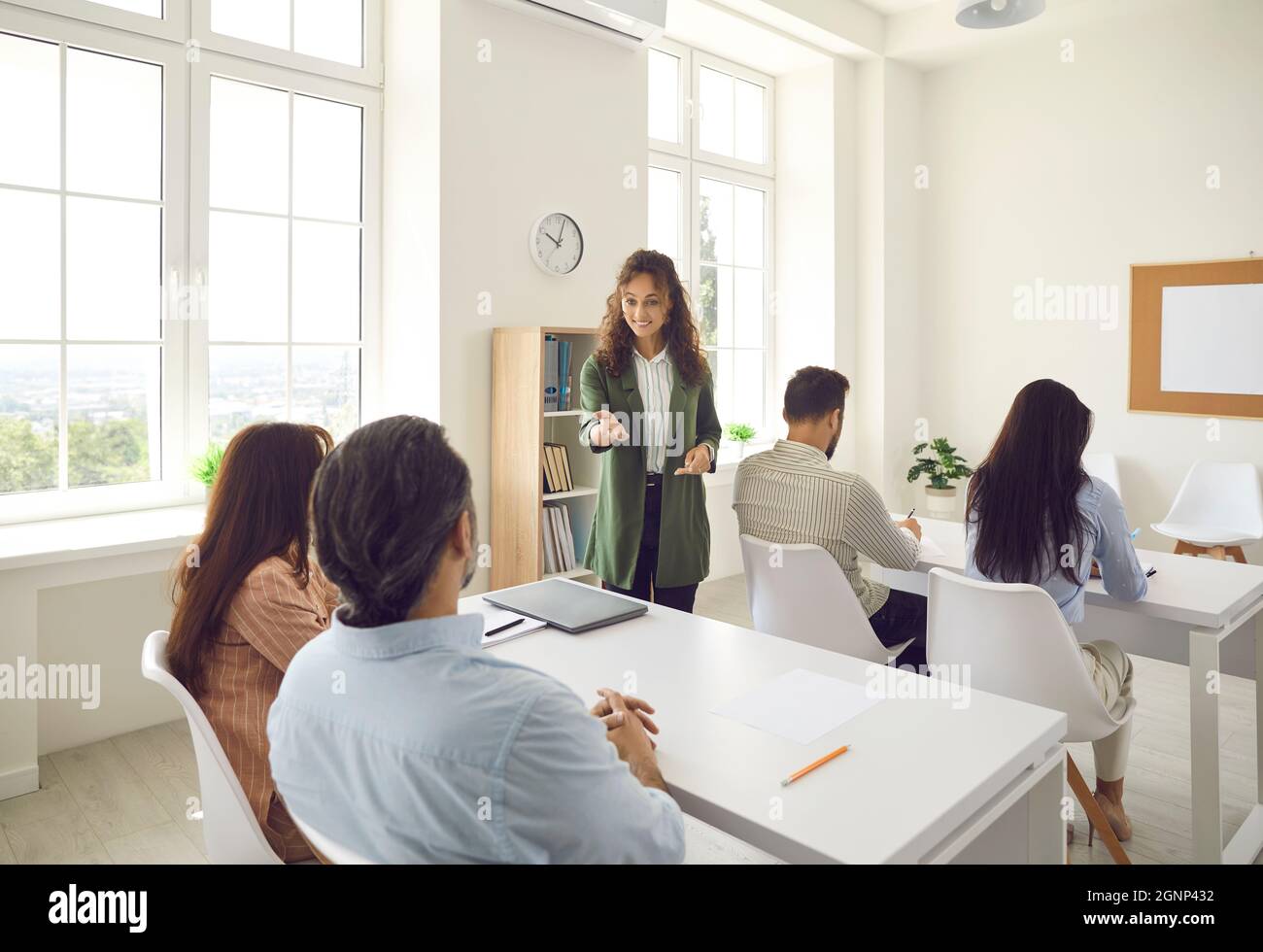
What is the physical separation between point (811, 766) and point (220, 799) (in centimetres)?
89

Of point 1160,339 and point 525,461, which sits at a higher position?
point 1160,339

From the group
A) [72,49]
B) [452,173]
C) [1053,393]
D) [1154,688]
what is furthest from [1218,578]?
[72,49]

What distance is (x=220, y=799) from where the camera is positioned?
1.34 m

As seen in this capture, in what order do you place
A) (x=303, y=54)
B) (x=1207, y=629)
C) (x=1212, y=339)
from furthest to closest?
(x=1212, y=339) < (x=303, y=54) < (x=1207, y=629)

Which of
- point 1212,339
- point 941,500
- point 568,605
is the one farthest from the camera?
point 941,500

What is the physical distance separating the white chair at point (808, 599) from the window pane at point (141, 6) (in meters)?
2.99

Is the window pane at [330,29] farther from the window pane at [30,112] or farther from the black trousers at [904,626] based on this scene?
the black trousers at [904,626]

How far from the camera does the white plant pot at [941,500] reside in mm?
5984

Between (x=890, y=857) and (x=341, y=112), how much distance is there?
12.6 ft

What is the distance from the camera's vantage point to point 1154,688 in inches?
149

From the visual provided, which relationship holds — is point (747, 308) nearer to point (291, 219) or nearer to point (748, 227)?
point (748, 227)

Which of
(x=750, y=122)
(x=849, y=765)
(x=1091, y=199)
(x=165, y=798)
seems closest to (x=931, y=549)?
(x=849, y=765)

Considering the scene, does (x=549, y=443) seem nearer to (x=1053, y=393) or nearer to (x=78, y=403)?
(x=78, y=403)

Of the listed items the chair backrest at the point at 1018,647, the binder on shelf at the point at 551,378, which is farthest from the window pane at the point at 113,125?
the chair backrest at the point at 1018,647
